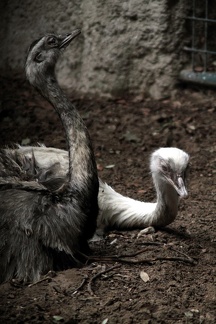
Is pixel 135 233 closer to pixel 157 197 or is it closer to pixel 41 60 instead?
pixel 157 197

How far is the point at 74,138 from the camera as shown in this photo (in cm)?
472

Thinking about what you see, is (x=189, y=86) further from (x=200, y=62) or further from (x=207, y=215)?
(x=207, y=215)

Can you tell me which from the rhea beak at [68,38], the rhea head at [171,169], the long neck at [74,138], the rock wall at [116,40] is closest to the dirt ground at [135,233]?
the rock wall at [116,40]

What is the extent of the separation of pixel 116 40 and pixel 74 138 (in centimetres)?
296

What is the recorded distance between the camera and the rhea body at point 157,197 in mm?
4938

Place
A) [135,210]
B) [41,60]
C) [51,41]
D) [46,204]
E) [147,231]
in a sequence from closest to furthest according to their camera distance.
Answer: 1. [46,204]
2. [41,60]
3. [51,41]
4. [147,231]
5. [135,210]

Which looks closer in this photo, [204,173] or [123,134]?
[204,173]

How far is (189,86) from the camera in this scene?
7535 mm

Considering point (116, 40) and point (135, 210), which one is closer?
point (135, 210)

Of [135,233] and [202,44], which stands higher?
[202,44]

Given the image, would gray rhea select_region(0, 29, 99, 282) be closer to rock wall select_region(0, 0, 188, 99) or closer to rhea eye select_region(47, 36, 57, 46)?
rhea eye select_region(47, 36, 57, 46)

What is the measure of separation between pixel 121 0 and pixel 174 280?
3678 millimetres

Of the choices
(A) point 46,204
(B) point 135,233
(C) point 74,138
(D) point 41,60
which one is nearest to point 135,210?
(B) point 135,233

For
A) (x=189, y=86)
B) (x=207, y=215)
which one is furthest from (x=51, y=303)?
(x=189, y=86)
